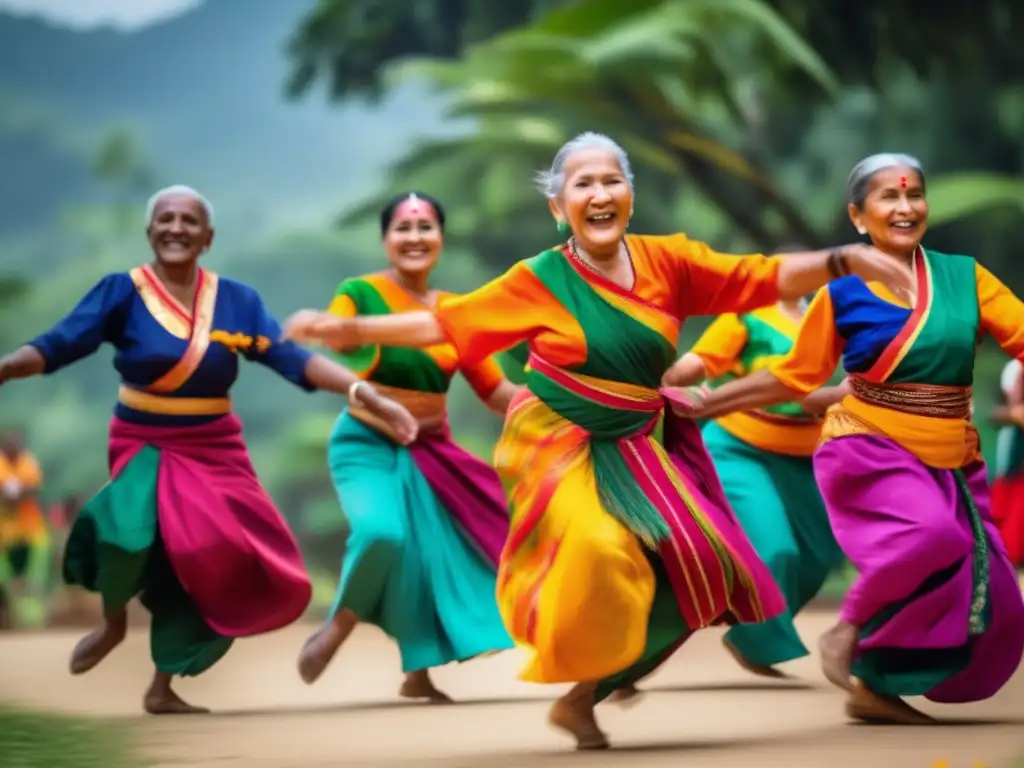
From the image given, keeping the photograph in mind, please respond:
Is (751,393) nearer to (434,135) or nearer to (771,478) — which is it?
(771,478)

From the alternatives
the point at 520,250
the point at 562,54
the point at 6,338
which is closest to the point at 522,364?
the point at 562,54

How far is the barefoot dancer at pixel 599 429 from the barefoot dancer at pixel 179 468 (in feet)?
3.80

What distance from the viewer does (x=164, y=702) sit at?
638 cm

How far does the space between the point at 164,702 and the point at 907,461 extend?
Result: 2.54 metres

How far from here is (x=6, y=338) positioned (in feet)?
59.6

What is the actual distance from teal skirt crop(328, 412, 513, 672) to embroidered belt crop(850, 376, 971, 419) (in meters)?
1.81

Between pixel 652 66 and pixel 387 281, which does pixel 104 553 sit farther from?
pixel 652 66

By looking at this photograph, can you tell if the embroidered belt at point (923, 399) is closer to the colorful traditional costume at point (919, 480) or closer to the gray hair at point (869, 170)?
the colorful traditional costume at point (919, 480)

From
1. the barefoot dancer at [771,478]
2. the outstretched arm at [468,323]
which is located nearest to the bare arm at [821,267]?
the outstretched arm at [468,323]

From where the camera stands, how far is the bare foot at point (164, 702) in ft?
20.8

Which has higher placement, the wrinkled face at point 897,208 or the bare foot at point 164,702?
the wrinkled face at point 897,208

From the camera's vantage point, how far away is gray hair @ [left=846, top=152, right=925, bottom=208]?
18.1 ft

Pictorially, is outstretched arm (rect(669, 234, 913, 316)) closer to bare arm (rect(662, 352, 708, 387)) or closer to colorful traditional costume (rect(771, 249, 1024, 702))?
colorful traditional costume (rect(771, 249, 1024, 702))

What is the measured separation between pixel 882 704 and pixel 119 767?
2123 mm
